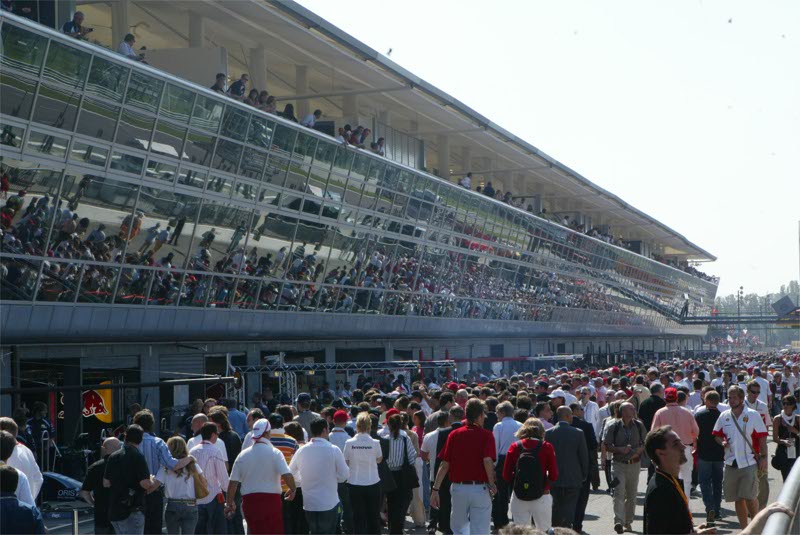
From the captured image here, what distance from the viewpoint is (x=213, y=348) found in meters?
29.5

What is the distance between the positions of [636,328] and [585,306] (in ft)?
63.4

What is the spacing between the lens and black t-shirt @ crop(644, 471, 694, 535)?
6.48 meters

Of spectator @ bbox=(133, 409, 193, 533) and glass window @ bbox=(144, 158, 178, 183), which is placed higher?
glass window @ bbox=(144, 158, 178, 183)

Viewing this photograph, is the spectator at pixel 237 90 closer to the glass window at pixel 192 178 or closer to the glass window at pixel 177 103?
the glass window at pixel 177 103


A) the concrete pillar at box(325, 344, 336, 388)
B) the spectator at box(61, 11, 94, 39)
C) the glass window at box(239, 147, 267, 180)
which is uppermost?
the spectator at box(61, 11, 94, 39)

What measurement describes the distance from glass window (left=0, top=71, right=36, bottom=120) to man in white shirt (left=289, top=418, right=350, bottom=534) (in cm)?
1202

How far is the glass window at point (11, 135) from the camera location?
1945 cm

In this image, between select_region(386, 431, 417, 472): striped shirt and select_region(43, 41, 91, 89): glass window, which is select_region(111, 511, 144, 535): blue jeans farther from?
select_region(43, 41, 91, 89): glass window

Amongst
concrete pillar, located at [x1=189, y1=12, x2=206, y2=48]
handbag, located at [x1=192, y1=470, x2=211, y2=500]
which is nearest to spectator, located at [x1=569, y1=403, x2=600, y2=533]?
handbag, located at [x1=192, y1=470, x2=211, y2=500]

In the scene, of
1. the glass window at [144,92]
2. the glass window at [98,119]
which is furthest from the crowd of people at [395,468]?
the glass window at [144,92]

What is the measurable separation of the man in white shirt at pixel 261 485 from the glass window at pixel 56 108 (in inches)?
497

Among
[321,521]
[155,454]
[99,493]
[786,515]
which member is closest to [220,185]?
[155,454]

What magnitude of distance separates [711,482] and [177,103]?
50.7 feet

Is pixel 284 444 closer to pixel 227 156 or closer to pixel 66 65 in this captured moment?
pixel 66 65
